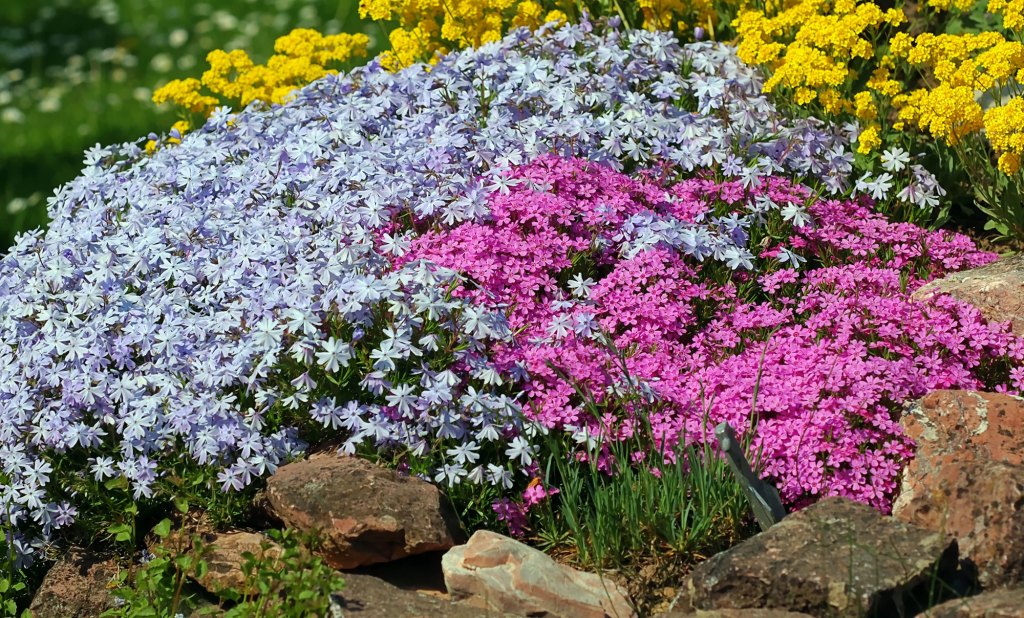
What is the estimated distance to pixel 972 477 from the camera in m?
3.46

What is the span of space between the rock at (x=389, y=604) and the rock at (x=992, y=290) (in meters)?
2.06

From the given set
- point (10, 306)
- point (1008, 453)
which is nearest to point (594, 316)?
point (1008, 453)

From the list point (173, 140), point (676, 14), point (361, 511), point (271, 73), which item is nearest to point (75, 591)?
point (361, 511)

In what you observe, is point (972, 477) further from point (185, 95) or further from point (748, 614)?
point (185, 95)

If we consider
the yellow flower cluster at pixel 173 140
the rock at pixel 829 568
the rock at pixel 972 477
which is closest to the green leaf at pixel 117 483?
the rock at pixel 829 568

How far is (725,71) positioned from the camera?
5.48m

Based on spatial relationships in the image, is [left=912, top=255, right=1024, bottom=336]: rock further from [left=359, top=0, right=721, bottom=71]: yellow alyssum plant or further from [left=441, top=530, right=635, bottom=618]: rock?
[left=359, top=0, right=721, bottom=71]: yellow alyssum plant

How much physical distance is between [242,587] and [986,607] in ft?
7.30

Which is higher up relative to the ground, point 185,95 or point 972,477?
point 185,95

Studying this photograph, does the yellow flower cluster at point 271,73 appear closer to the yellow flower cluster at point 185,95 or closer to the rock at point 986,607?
the yellow flower cluster at point 185,95

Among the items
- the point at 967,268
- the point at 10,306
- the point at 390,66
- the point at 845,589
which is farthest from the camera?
the point at 390,66

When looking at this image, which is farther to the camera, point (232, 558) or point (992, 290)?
point (992, 290)

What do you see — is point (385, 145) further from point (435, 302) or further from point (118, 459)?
point (118, 459)

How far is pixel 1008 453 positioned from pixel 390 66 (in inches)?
137
